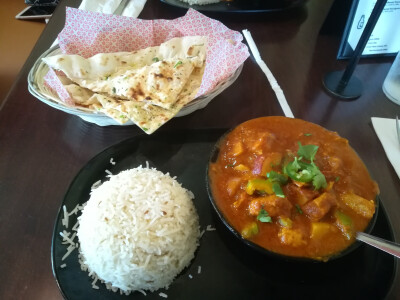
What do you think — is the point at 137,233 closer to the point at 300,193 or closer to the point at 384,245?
the point at 300,193

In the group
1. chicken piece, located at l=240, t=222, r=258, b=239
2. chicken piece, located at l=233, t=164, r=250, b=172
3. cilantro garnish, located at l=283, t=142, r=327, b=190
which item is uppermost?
cilantro garnish, located at l=283, t=142, r=327, b=190

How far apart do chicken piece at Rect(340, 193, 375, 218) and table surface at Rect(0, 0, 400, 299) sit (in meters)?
0.26

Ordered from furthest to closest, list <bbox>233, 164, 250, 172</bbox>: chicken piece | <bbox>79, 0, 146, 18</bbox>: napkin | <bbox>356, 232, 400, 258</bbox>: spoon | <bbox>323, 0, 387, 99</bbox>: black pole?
<bbox>79, 0, 146, 18</bbox>: napkin → <bbox>323, 0, 387, 99</bbox>: black pole → <bbox>233, 164, 250, 172</bbox>: chicken piece → <bbox>356, 232, 400, 258</bbox>: spoon

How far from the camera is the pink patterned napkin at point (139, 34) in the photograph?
1.50 meters

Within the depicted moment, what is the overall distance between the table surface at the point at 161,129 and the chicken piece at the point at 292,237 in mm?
382

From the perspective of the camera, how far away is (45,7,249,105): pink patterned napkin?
150 cm

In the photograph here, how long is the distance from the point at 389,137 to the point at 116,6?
1.90 meters

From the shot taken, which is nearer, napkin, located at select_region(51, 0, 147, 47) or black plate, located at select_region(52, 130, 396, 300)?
black plate, located at select_region(52, 130, 396, 300)

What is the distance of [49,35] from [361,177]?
A: 2.08m

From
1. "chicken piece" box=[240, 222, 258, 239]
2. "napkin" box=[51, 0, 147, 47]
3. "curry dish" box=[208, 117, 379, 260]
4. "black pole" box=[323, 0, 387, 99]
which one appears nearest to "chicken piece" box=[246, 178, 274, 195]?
"curry dish" box=[208, 117, 379, 260]

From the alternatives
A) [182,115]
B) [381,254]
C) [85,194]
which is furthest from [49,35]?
[381,254]

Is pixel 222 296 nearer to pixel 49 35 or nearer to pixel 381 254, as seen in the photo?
pixel 381 254

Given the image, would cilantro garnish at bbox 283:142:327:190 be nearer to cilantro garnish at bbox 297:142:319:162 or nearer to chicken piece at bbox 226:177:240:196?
cilantro garnish at bbox 297:142:319:162

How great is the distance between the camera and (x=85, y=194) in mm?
1219
